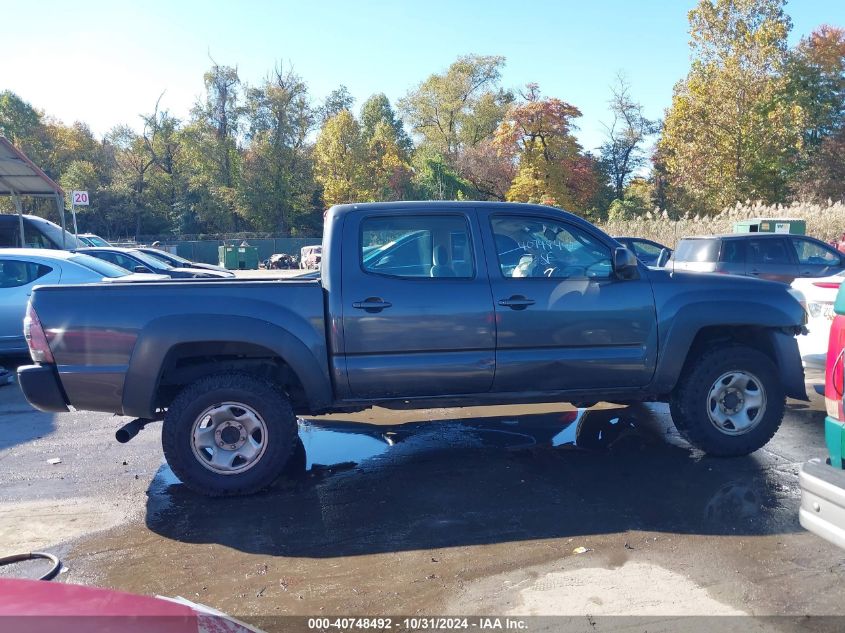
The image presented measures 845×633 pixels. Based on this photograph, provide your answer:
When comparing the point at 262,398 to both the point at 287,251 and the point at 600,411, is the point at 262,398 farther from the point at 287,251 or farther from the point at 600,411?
the point at 287,251

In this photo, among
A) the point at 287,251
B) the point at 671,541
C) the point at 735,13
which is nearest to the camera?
the point at 671,541

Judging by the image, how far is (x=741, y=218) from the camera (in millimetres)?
25703

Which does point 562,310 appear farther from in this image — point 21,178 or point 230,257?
point 230,257

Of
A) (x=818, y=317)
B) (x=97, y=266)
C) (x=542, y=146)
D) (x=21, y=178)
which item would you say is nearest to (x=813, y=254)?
(x=818, y=317)

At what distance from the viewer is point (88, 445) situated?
239 inches

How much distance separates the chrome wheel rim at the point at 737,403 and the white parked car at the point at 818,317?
146cm

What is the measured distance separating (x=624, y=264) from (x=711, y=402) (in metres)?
1.32

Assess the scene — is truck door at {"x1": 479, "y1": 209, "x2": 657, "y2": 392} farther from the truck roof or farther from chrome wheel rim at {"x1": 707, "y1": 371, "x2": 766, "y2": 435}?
chrome wheel rim at {"x1": 707, "y1": 371, "x2": 766, "y2": 435}

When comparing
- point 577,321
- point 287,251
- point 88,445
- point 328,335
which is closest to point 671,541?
point 577,321

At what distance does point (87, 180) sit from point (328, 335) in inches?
2121

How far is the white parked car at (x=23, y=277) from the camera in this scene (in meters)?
9.18

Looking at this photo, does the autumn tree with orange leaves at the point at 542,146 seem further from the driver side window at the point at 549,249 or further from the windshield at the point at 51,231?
the driver side window at the point at 549,249

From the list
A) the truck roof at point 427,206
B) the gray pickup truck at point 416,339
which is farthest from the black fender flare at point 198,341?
the truck roof at point 427,206

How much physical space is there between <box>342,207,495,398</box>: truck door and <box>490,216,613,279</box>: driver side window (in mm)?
274
